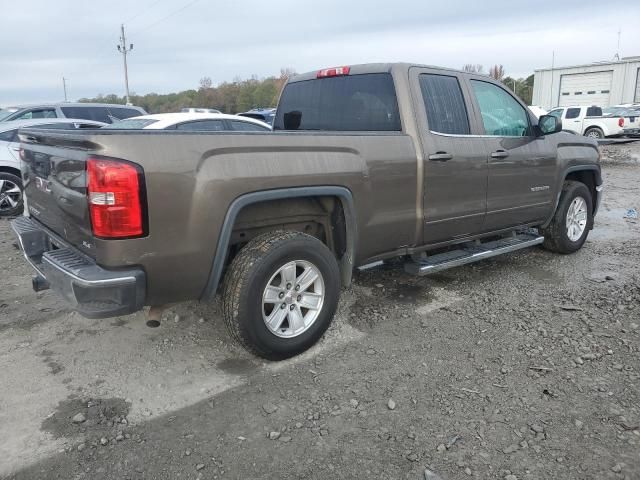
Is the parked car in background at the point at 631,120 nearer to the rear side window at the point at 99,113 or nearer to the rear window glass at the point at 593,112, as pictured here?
the rear window glass at the point at 593,112

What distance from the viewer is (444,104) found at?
14.1ft

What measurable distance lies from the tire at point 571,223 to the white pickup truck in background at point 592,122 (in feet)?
61.9

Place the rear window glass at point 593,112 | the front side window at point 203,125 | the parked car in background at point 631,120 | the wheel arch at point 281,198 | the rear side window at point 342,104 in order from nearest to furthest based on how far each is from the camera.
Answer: the wheel arch at point 281,198, the rear side window at point 342,104, the front side window at point 203,125, the parked car in background at point 631,120, the rear window glass at point 593,112

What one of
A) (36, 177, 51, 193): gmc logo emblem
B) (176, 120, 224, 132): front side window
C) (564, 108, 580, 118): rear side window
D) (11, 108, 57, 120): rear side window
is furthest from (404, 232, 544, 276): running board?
(564, 108, 580, 118): rear side window

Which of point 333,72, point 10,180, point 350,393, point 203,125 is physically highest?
point 333,72

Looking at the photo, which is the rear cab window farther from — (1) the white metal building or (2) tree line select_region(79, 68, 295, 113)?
(2) tree line select_region(79, 68, 295, 113)

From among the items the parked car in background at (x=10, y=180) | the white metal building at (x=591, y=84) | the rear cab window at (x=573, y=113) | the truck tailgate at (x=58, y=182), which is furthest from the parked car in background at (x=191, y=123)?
the white metal building at (x=591, y=84)

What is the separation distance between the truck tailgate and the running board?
2.51 m

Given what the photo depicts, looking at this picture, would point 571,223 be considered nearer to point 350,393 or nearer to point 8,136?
point 350,393

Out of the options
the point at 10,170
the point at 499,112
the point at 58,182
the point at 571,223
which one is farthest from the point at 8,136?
the point at 571,223

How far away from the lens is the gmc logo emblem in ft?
10.4

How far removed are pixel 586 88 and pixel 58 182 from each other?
159ft

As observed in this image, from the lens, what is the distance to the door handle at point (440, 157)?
400cm

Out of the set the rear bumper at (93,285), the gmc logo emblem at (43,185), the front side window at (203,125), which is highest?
the front side window at (203,125)
